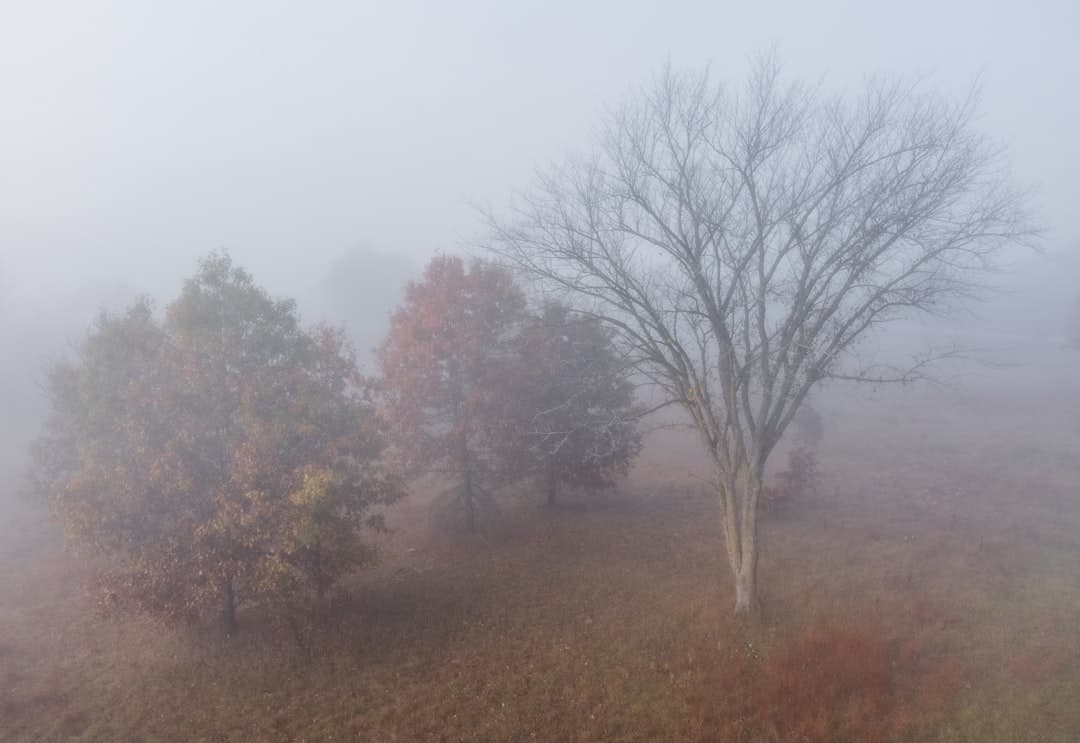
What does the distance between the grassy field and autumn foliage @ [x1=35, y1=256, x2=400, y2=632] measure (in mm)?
1674

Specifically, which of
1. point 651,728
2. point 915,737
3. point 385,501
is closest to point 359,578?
point 385,501

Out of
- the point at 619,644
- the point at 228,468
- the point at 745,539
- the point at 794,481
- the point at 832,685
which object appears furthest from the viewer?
the point at 794,481

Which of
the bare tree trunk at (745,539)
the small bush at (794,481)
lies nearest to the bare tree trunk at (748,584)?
the bare tree trunk at (745,539)

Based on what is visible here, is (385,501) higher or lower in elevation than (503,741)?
higher

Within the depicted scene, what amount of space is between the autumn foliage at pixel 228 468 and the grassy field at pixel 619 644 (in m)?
1.67

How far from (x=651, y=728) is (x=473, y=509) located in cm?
1149

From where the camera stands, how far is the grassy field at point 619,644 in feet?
28.8

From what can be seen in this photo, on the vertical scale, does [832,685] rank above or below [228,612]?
below

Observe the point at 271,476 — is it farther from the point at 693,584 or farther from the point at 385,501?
the point at 693,584

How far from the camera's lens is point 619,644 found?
11.3 meters

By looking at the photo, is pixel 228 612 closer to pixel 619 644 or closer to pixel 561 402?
pixel 619 644

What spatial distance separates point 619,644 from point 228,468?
859cm

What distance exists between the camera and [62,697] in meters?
10.8

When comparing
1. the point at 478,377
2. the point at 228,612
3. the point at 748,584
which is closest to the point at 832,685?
the point at 748,584
